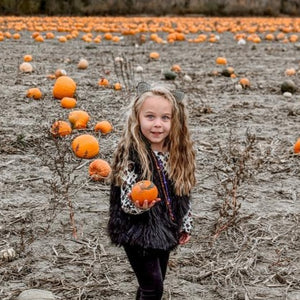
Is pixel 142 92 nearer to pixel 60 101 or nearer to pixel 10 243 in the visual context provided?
pixel 10 243

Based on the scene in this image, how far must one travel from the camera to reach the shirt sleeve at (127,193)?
299 centimetres

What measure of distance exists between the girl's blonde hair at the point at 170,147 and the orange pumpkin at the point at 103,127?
3089 millimetres

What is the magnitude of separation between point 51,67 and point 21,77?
155cm

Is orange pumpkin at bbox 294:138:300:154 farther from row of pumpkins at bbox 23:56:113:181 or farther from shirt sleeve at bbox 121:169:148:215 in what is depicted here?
shirt sleeve at bbox 121:169:148:215

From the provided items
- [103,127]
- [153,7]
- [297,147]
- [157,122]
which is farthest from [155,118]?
[153,7]

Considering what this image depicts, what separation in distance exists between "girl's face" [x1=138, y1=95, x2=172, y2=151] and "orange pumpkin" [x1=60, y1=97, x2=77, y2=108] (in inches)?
175

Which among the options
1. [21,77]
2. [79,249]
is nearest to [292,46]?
[21,77]

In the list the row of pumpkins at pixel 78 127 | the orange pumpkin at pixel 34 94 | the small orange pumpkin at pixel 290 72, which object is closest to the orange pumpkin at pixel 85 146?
the row of pumpkins at pixel 78 127

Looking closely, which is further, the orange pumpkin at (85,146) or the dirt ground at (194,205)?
the orange pumpkin at (85,146)

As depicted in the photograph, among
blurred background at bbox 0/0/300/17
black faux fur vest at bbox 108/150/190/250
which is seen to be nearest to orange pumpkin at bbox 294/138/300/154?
black faux fur vest at bbox 108/150/190/250

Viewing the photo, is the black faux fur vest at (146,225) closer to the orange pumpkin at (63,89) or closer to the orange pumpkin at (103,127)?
the orange pumpkin at (103,127)

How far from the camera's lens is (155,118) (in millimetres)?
3133

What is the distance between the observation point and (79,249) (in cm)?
386

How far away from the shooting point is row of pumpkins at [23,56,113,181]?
5.02 m
